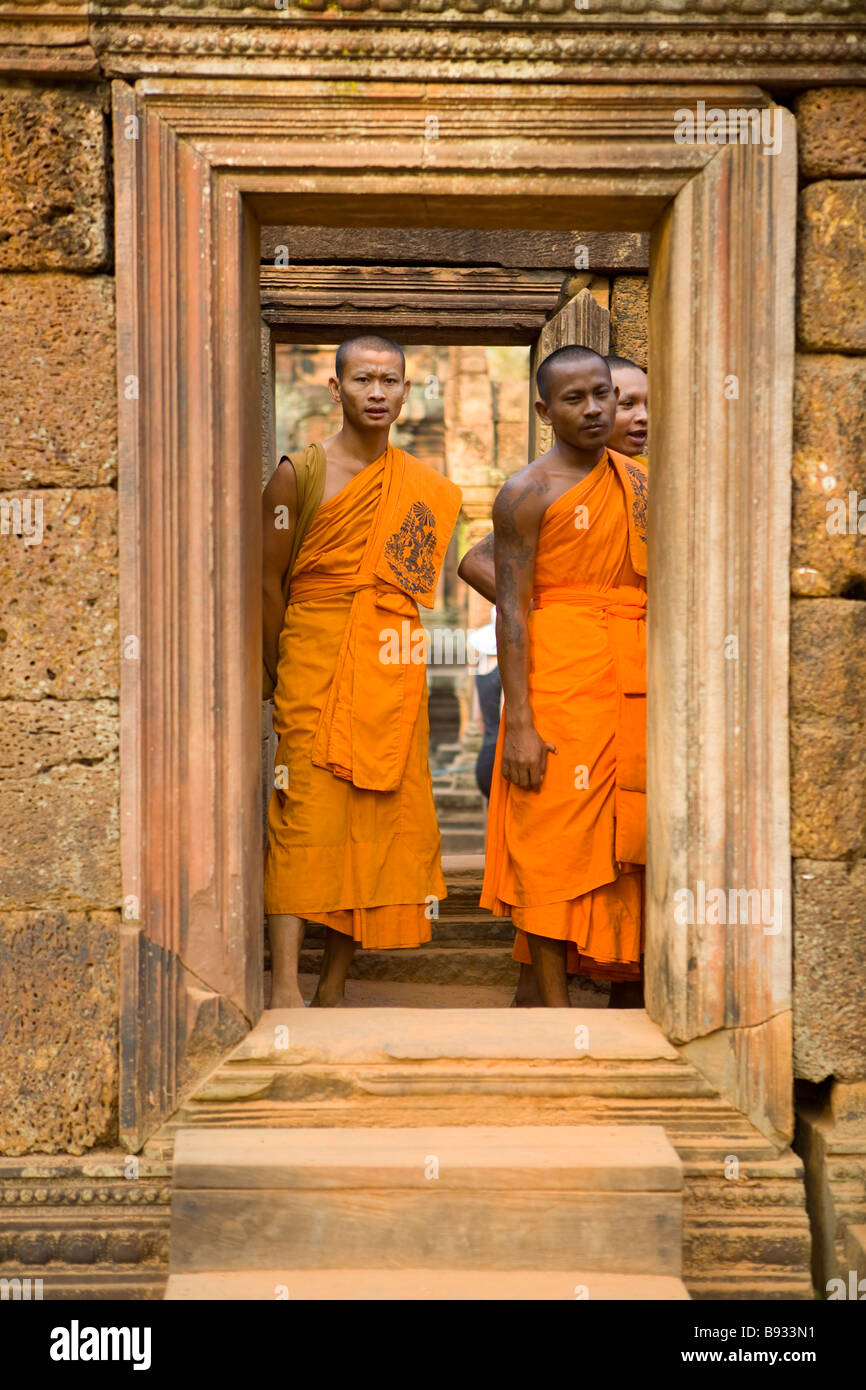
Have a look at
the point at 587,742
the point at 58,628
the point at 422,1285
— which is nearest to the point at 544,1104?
the point at 422,1285

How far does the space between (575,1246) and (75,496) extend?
218 centimetres

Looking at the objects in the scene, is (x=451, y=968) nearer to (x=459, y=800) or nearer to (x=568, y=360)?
(x=568, y=360)

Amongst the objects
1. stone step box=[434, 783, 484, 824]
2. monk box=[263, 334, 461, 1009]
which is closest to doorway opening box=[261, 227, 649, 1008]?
monk box=[263, 334, 461, 1009]

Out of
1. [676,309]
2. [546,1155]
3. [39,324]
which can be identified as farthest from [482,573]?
[546,1155]

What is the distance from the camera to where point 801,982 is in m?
3.41

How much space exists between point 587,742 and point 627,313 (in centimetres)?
236

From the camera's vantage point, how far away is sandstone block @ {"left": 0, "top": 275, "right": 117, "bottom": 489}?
3332 mm

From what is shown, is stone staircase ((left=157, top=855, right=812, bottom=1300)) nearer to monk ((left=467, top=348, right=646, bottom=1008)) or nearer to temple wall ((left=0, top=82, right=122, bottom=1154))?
temple wall ((left=0, top=82, right=122, bottom=1154))

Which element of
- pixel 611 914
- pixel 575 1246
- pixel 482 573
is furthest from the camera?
pixel 482 573

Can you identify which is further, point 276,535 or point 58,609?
point 276,535

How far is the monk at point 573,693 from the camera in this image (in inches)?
163

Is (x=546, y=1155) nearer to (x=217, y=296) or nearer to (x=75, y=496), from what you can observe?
(x=75, y=496)

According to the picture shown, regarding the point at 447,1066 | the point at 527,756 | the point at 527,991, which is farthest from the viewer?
the point at 527,991

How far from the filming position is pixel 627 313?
18.7 ft
